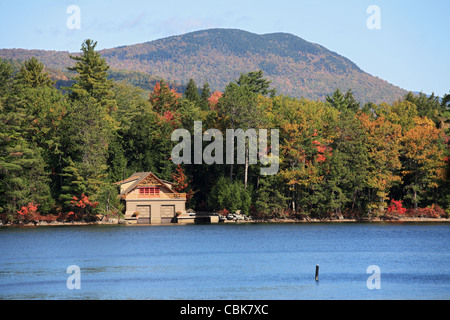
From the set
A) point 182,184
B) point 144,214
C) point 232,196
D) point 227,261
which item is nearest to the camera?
point 227,261

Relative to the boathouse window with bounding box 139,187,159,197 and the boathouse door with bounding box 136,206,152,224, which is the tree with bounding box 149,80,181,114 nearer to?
the boathouse window with bounding box 139,187,159,197

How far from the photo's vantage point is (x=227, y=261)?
45.4 metres

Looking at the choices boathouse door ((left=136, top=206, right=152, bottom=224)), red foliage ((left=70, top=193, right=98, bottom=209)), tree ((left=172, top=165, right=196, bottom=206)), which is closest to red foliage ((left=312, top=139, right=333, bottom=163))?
tree ((left=172, top=165, right=196, bottom=206))

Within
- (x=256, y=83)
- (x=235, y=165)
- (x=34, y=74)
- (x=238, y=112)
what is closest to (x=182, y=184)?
(x=235, y=165)

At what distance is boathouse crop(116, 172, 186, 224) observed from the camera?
77.0 meters

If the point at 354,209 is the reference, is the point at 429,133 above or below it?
above

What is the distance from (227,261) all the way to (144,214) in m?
34.1

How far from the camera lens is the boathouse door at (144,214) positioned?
255 ft

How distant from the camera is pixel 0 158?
6575cm

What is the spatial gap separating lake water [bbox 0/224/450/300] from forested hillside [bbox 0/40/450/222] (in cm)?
452

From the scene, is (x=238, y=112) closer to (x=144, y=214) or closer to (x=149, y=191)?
(x=149, y=191)

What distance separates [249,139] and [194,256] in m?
28.1

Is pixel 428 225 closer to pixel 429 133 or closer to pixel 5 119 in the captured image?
pixel 429 133
